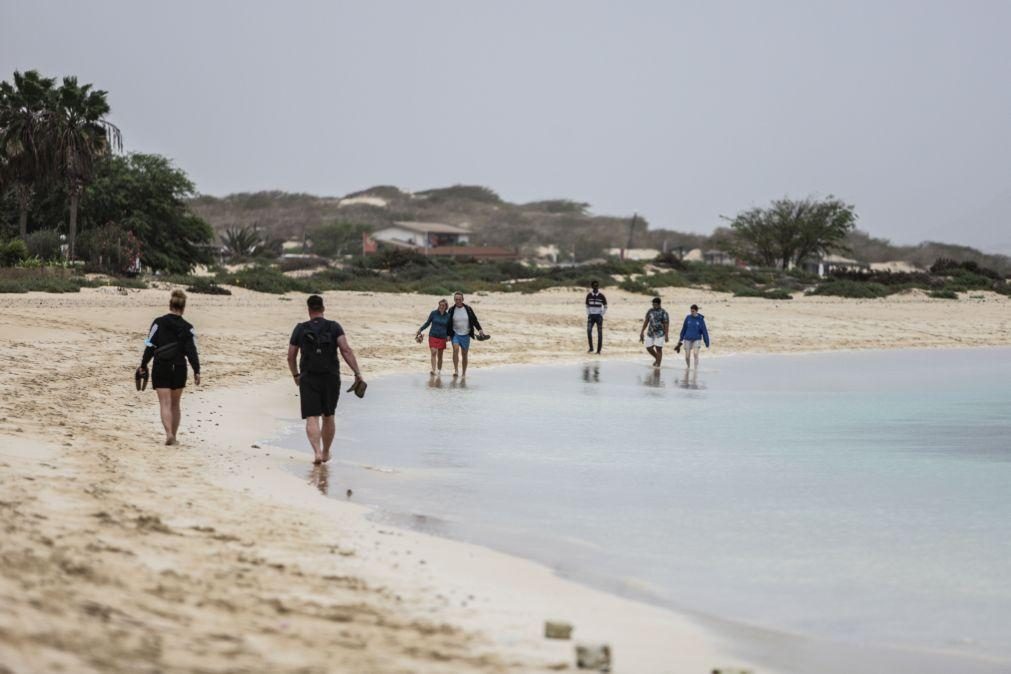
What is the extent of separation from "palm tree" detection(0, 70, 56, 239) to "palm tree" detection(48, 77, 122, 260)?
0.39m

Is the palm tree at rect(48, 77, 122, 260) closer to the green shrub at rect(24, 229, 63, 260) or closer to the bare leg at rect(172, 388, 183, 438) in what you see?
the green shrub at rect(24, 229, 63, 260)

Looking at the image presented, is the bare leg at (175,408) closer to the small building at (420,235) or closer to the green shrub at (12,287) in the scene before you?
the green shrub at (12,287)

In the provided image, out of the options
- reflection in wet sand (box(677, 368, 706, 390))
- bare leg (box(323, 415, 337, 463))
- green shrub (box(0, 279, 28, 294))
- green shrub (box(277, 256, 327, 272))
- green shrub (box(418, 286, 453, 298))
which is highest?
green shrub (box(277, 256, 327, 272))

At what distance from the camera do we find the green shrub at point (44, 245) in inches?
1770

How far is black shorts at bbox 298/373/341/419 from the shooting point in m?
12.3

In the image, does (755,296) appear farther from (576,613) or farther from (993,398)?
(576,613)

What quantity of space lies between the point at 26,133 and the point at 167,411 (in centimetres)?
3255

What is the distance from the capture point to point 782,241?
79312mm

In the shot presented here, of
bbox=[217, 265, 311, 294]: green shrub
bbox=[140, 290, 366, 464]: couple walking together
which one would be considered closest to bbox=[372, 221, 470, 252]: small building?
bbox=[217, 265, 311, 294]: green shrub

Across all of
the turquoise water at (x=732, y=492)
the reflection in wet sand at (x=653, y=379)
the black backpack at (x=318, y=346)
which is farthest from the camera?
the reflection in wet sand at (x=653, y=379)

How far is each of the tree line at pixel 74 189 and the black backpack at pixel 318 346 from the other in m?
29.2

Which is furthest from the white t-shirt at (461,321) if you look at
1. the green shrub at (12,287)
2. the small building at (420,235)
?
the small building at (420,235)

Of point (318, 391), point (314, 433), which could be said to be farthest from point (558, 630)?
point (314, 433)

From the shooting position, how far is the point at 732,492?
498 inches
